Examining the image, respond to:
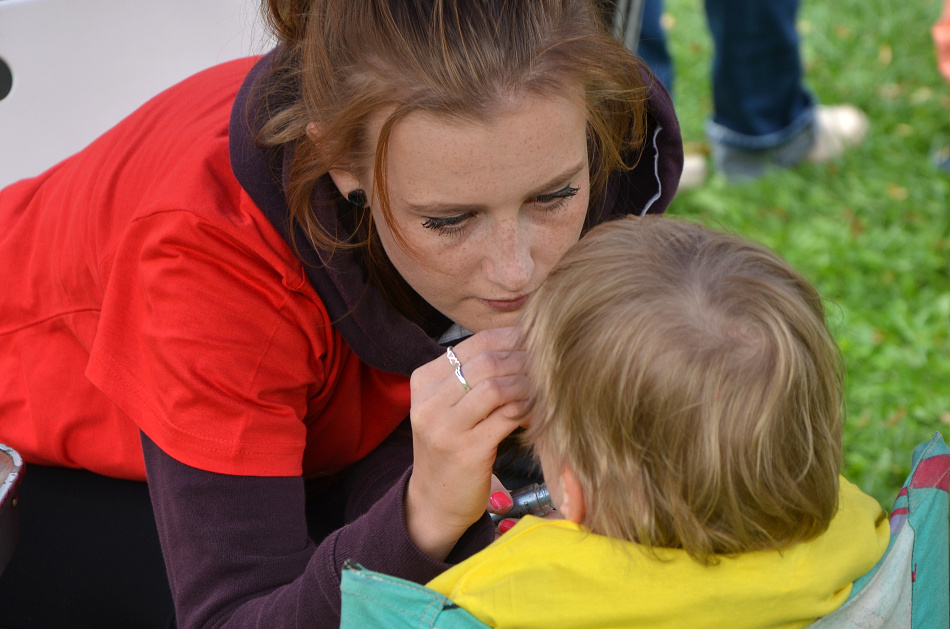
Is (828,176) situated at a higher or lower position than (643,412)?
lower

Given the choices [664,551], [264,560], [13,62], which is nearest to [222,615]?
[264,560]

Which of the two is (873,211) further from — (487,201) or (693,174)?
(487,201)

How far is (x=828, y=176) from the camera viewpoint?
3.68m

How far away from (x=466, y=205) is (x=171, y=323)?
1.61ft

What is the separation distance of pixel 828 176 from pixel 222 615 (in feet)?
10.1

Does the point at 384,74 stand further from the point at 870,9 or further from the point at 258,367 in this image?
the point at 870,9

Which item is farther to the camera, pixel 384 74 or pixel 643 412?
pixel 384 74

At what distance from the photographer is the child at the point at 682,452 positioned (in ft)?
3.50

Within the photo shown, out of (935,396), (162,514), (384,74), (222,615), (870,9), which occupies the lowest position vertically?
(935,396)

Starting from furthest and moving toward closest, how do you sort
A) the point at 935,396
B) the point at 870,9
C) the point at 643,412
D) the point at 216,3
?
the point at 870,9 → the point at 935,396 → the point at 216,3 → the point at 643,412

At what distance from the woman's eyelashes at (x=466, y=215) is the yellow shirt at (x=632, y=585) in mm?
463

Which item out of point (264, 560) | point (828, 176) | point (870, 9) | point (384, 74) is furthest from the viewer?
point (870, 9)

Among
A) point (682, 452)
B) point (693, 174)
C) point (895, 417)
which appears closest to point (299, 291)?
point (682, 452)

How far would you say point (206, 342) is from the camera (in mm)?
1415
